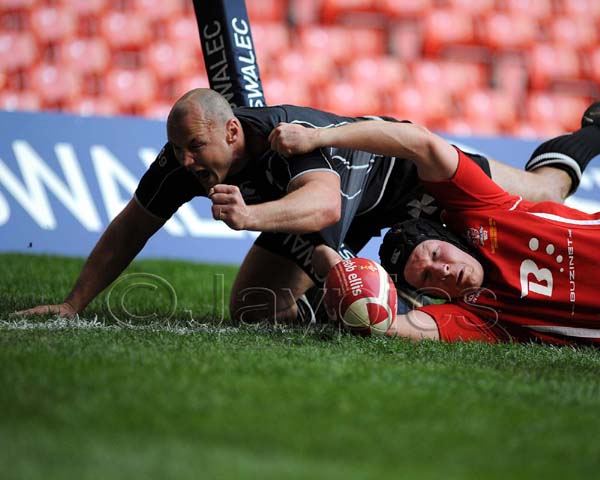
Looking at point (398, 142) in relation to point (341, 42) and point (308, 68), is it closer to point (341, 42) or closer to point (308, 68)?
point (308, 68)

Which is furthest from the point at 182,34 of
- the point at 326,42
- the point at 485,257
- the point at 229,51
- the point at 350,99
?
the point at 485,257

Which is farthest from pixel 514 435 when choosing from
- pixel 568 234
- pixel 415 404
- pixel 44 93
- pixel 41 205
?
pixel 44 93

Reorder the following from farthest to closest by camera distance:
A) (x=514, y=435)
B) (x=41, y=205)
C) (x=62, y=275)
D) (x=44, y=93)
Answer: (x=44, y=93)
(x=41, y=205)
(x=62, y=275)
(x=514, y=435)

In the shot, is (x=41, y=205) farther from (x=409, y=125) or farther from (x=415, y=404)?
(x=415, y=404)

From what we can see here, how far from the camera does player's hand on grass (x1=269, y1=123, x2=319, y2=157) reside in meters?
2.62

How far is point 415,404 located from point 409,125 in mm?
1285

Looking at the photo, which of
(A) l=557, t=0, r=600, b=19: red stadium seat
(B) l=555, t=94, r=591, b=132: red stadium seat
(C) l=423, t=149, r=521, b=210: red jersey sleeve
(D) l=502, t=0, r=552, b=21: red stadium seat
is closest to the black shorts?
(C) l=423, t=149, r=521, b=210: red jersey sleeve

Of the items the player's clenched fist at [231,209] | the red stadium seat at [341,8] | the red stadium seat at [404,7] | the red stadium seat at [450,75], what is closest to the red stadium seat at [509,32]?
the red stadium seat at [450,75]

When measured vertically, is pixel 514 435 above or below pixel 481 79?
below

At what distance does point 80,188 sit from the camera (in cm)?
514

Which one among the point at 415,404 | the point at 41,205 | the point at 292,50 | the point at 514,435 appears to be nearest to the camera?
the point at 514,435

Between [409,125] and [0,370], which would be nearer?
[0,370]

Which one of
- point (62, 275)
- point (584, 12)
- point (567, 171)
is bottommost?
point (62, 275)

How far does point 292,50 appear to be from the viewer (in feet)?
23.9
